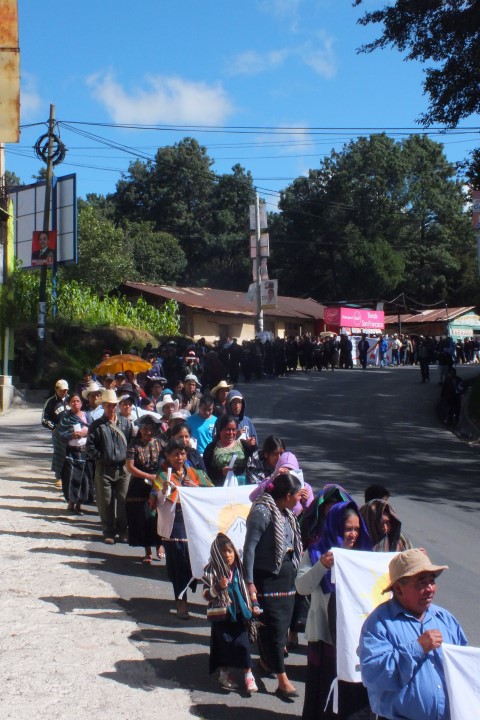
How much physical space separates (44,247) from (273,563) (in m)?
22.1

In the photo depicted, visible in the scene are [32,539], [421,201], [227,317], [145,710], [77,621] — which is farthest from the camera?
[421,201]

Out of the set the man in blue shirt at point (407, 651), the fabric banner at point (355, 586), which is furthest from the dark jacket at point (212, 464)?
the man in blue shirt at point (407, 651)

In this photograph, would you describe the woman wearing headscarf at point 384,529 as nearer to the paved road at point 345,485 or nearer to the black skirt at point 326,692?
the black skirt at point 326,692

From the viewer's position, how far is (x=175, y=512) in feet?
25.7

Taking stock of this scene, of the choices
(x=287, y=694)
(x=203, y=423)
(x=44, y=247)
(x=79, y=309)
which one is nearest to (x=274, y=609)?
(x=287, y=694)

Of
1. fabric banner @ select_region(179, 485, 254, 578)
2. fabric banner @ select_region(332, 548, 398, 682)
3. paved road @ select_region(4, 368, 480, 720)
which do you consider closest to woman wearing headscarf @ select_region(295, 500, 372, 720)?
fabric banner @ select_region(332, 548, 398, 682)

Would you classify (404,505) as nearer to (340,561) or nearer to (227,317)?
(340,561)

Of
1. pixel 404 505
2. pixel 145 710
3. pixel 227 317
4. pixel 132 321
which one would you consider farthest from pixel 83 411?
pixel 227 317

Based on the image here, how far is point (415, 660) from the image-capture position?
3801 millimetres

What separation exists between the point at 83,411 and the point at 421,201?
189ft

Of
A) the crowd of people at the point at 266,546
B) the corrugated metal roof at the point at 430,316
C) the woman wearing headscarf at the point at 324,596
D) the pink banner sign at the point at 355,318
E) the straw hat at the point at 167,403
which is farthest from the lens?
the corrugated metal roof at the point at 430,316

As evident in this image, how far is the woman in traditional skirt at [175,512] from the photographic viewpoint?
7727mm

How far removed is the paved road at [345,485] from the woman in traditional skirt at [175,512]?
1.14ft

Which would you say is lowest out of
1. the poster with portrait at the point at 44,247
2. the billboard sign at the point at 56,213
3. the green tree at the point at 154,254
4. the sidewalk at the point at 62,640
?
the sidewalk at the point at 62,640
